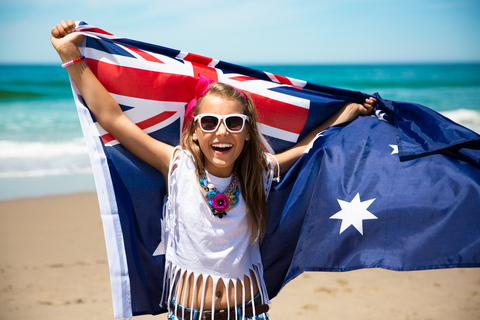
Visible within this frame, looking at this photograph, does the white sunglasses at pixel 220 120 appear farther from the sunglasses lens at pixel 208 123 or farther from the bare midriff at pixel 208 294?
the bare midriff at pixel 208 294

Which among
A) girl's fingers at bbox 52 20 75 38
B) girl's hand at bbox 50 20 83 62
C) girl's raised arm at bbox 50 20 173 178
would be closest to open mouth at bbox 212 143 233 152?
girl's raised arm at bbox 50 20 173 178

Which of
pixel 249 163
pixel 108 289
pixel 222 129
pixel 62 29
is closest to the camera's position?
pixel 222 129

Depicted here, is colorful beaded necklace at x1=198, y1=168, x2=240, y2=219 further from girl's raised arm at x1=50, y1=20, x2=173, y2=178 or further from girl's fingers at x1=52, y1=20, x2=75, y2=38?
girl's fingers at x1=52, y1=20, x2=75, y2=38

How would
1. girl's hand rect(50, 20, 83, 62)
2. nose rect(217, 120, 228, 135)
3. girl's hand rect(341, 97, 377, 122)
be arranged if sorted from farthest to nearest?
girl's hand rect(341, 97, 377, 122) < girl's hand rect(50, 20, 83, 62) < nose rect(217, 120, 228, 135)

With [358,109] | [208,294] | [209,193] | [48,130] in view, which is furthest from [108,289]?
[48,130]

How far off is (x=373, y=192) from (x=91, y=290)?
3437 millimetres

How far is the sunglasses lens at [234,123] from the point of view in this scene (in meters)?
2.36

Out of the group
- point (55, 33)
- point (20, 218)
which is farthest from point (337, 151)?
point (20, 218)

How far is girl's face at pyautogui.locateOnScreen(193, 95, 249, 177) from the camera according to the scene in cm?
235

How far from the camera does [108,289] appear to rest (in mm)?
4910

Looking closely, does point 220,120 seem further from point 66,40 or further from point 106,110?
point 66,40

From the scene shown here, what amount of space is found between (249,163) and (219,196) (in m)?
0.28

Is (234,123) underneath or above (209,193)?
above

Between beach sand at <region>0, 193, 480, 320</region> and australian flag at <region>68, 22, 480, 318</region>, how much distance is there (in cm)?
207
